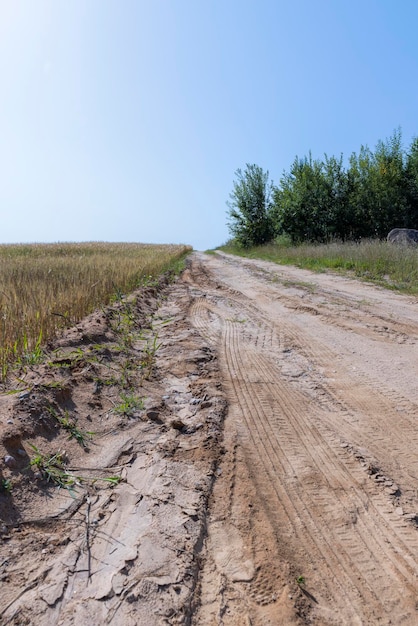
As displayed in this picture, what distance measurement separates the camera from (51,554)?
2.16 m

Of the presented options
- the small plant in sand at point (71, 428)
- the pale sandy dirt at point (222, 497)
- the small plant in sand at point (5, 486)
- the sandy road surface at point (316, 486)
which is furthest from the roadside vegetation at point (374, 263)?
the small plant in sand at point (5, 486)

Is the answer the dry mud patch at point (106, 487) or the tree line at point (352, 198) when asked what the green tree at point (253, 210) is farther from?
the dry mud patch at point (106, 487)

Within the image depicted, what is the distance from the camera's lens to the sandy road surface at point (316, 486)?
6.27ft

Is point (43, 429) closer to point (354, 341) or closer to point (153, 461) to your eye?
point (153, 461)

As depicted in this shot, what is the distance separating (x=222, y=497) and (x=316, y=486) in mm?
558

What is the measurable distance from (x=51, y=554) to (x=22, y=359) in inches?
106

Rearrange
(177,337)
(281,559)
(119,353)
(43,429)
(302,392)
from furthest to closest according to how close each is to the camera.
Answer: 1. (177,337)
2. (119,353)
3. (302,392)
4. (43,429)
5. (281,559)

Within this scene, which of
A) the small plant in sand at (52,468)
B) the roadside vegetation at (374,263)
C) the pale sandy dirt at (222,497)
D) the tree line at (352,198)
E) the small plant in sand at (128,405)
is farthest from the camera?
the tree line at (352,198)

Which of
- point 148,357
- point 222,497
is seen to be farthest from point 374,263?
point 222,497

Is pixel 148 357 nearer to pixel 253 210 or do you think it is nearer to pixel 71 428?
pixel 71 428

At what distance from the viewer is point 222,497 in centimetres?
260

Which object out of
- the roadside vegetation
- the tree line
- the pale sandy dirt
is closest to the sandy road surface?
the pale sandy dirt

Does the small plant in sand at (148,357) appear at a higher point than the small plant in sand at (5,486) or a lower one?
higher

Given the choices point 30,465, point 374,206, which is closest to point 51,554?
point 30,465
